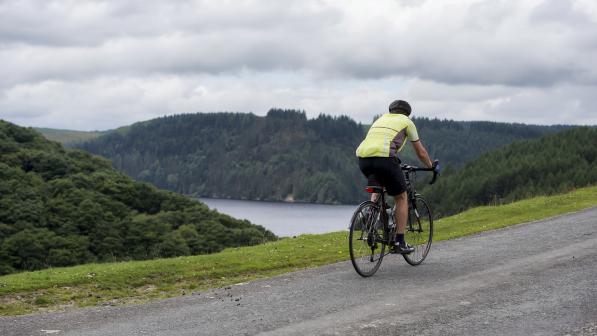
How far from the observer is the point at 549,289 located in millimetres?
9320

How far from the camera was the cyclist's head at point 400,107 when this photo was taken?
1084 centimetres

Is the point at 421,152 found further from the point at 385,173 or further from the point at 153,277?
the point at 153,277

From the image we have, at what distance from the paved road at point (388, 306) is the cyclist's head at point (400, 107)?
281cm

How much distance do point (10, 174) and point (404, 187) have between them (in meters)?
81.6

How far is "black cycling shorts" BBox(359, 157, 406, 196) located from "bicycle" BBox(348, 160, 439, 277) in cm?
13

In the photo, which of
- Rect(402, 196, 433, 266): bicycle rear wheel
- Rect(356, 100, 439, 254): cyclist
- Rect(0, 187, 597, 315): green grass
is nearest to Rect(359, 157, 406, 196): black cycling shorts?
Rect(356, 100, 439, 254): cyclist

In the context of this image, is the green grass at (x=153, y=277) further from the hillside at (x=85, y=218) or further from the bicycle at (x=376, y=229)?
the hillside at (x=85, y=218)

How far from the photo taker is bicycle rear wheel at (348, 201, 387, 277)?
10321mm

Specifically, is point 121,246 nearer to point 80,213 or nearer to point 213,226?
point 80,213

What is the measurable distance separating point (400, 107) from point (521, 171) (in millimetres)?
115990

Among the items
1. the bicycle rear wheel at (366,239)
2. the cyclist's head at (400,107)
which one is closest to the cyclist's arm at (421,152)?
the cyclist's head at (400,107)

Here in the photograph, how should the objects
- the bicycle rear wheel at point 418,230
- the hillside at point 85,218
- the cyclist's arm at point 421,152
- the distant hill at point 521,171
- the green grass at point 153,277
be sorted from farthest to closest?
1. the distant hill at point 521,171
2. the hillside at point 85,218
3. the bicycle rear wheel at point 418,230
4. the cyclist's arm at point 421,152
5. the green grass at point 153,277

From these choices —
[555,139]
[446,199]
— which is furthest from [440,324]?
[555,139]

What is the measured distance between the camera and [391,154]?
10.4 meters
